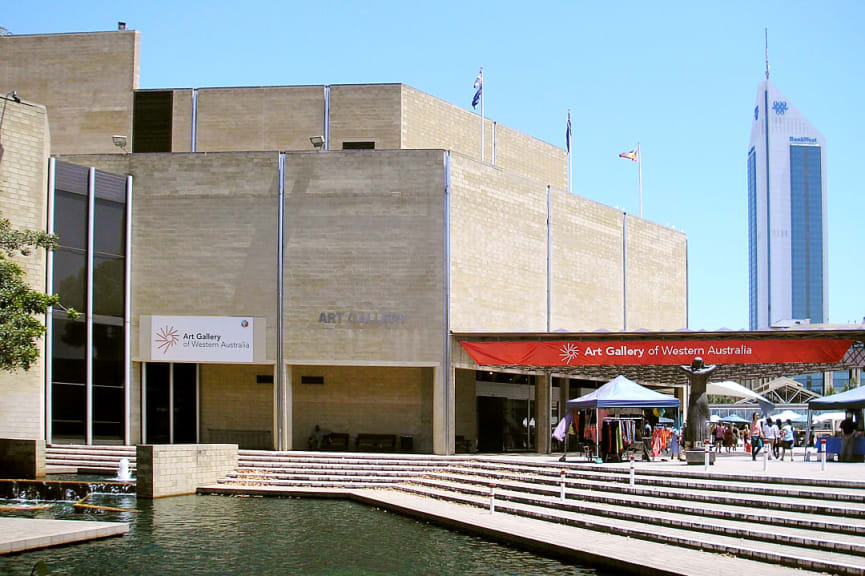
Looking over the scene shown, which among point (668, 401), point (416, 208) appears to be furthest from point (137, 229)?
point (668, 401)

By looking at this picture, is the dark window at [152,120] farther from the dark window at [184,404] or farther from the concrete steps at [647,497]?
the concrete steps at [647,497]

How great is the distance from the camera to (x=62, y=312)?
3075 centimetres

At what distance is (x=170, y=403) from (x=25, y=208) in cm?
831

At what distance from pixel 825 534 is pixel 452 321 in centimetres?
1790

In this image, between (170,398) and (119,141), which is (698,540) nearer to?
(170,398)

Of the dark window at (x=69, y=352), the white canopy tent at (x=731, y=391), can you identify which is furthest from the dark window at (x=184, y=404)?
the white canopy tent at (x=731, y=391)

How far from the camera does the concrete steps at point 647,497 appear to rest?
47.4 ft

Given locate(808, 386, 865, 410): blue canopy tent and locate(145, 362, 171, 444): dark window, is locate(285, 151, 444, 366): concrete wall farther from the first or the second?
locate(808, 386, 865, 410): blue canopy tent

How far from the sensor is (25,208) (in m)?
29.5

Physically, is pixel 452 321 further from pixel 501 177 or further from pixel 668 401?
pixel 668 401

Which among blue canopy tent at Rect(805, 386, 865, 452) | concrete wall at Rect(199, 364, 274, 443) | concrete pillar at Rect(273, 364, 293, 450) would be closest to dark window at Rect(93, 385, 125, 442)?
concrete wall at Rect(199, 364, 274, 443)

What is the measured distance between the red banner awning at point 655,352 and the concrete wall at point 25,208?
13.2 m

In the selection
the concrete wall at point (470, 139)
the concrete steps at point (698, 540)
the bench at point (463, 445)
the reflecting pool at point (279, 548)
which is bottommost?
the bench at point (463, 445)

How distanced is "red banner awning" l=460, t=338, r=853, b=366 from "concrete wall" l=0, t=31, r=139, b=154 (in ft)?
54.6
